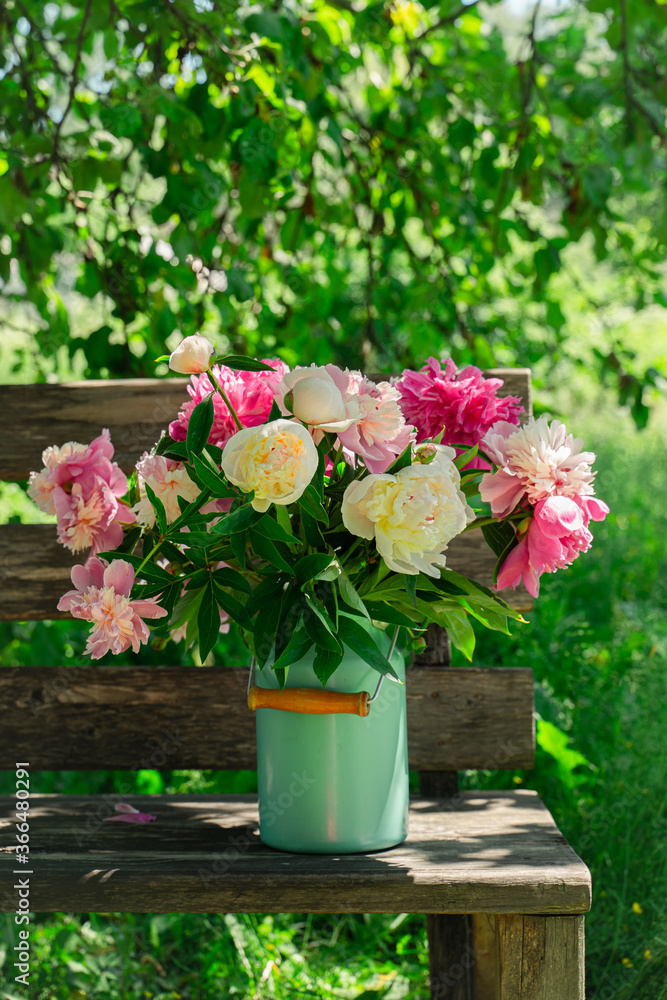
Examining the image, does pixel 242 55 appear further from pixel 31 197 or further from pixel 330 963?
pixel 330 963

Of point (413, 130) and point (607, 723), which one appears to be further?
point (413, 130)

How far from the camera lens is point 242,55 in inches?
54.5

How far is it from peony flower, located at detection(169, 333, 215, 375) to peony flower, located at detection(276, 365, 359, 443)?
0.09 m

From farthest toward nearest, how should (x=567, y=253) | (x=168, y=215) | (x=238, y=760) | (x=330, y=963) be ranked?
1. (x=567, y=253)
2. (x=330, y=963)
3. (x=168, y=215)
4. (x=238, y=760)

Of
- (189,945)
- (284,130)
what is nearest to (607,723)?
(189,945)

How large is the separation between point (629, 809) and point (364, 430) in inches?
42.6

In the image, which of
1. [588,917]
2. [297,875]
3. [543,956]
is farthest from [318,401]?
[588,917]

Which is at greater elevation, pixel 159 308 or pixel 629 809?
pixel 159 308

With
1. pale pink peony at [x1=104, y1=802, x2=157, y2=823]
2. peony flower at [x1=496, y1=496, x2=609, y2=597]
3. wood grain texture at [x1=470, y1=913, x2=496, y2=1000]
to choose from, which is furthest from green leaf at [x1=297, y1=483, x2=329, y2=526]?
wood grain texture at [x1=470, y1=913, x2=496, y2=1000]

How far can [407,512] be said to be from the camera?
740 millimetres

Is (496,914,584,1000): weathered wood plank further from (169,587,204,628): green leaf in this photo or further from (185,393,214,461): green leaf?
(185,393,214,461): green leaf

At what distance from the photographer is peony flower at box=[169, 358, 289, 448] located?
849 mm

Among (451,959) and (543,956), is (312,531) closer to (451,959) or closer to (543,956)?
(543,956)

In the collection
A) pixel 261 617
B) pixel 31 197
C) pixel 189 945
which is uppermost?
pixel 31 197
